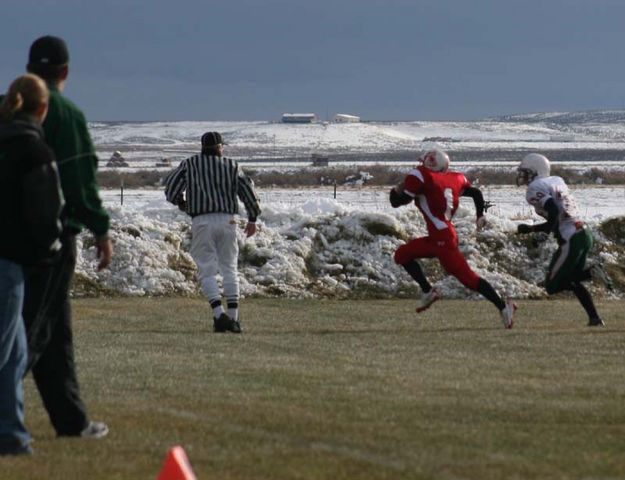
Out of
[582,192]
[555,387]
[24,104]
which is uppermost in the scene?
[24,104]

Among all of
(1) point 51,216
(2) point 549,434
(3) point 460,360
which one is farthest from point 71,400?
(3) point 460,360

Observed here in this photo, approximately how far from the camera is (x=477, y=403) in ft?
32.7

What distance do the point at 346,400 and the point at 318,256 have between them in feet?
38.4

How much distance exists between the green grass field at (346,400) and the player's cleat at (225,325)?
13 cm

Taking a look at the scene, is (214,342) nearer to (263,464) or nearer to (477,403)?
(477,403)

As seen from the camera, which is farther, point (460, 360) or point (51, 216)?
point (460, 360)

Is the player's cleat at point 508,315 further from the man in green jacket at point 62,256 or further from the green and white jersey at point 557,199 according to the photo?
the man in green jacket at point 62,256

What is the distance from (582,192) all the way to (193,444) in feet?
179

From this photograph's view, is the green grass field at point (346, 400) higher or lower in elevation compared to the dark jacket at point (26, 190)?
lower

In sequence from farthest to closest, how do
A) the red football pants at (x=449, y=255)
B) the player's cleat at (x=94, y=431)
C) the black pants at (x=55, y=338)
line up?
1. the red football pants at (x=449, y=255)
2. the player's cleat at (x=94, y=431)
3. the black pants at (x=55, y=338)

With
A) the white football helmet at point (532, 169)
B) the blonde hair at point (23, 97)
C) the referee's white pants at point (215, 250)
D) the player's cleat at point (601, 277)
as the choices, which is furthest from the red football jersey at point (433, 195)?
the blonde hair at point (23, 97)

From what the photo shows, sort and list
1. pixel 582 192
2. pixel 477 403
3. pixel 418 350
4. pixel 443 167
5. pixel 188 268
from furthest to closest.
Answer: pixel 582 192, pixel 188 268, pixel 443 167, pixel 418 350, pixel 477 403

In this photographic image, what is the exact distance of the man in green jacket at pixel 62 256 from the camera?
8.30 meters

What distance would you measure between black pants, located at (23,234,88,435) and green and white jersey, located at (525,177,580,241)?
331 inches
